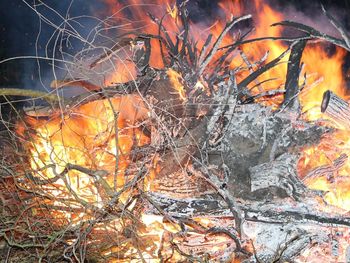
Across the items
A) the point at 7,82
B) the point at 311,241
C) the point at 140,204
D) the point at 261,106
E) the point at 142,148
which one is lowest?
the point at 311,241

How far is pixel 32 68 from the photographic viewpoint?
5773 millimetres

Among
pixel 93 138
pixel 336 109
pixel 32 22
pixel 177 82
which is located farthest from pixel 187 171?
pixel 32 22

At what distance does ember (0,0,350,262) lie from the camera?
2850 mm

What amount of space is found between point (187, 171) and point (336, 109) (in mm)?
1309

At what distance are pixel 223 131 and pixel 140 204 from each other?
3.25 feet

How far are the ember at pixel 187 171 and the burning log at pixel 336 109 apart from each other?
0.5 inches

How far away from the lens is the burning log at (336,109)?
3.36 meters

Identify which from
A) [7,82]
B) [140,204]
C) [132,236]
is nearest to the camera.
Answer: [132,236]

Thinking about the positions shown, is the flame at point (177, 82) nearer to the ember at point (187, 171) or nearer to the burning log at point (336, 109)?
the ember at point (187, 171)

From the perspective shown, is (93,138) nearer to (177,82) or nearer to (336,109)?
(177,82)

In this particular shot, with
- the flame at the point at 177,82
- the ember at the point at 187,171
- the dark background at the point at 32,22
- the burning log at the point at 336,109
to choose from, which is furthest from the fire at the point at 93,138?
the dark background at the point at 32,22

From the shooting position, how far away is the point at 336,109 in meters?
3.37

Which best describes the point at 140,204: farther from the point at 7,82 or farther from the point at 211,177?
the point at 7,82

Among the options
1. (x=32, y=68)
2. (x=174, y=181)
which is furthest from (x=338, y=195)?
(x=32, y=68)
